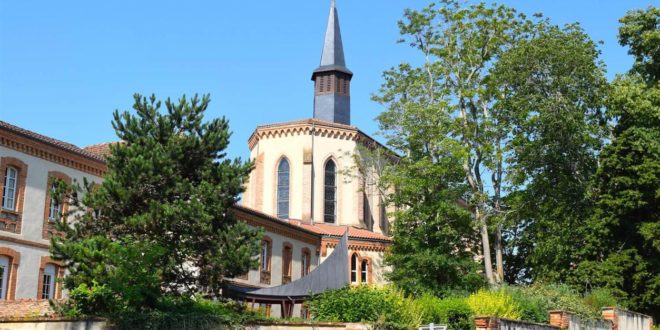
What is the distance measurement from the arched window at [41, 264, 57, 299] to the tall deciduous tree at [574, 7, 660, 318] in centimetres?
2103

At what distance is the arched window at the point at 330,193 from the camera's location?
49.0 m

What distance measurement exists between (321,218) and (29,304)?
93.8ft

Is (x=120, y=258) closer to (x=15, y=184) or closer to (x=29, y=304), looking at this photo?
(x=29, y=304)

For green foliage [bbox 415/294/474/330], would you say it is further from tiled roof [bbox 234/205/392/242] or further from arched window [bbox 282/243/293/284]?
tiled roof [bbox 234/205/392/242]

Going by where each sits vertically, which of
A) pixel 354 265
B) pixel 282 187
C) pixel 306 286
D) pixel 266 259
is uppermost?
pixel 282 187

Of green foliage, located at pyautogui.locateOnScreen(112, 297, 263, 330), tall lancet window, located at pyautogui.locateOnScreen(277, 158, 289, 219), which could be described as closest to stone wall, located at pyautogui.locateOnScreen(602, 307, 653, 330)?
green foliage, located at pyautogui.locateOnScreen(112, 297, 263, 330)

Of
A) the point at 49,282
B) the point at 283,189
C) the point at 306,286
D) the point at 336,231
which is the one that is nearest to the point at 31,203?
the point at 49,282

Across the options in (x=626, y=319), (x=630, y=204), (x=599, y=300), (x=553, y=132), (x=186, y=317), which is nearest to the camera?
(x=186, y=317)

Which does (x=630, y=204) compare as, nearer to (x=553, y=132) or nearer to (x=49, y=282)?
(x=553, y=132)

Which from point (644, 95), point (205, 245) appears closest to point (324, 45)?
point (644, 95)

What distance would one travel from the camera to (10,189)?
87.7 ft

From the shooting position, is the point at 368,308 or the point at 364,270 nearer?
the point at 368,308

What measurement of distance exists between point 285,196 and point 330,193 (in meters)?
2.94

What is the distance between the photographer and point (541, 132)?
3588 cm
